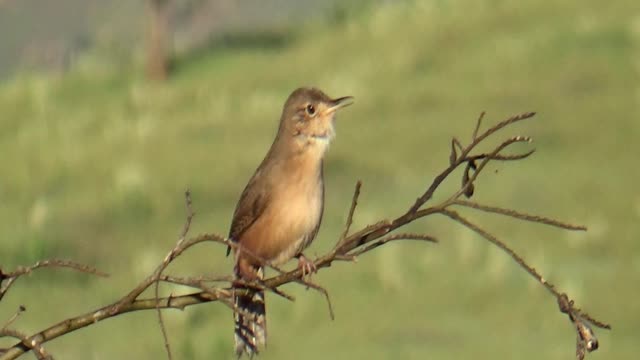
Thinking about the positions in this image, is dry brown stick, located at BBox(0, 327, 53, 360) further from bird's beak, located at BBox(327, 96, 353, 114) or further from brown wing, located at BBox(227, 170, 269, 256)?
bird's beak, located at BBox(327, 96, 353, 114)

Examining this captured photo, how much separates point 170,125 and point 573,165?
181 inches

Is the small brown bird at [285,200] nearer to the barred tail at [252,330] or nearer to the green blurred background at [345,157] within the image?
the barred tail at [252,330]

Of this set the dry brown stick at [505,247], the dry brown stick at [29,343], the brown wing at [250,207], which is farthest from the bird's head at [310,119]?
the dry brown stick at [29,343]

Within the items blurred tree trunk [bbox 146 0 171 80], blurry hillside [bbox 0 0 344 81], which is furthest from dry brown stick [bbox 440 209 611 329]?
blurred tree trunk [bbox 146 0 171 80]

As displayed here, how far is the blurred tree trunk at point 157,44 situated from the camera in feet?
74.8

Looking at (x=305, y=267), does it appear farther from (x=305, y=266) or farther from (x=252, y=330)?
(x=252, y=330)

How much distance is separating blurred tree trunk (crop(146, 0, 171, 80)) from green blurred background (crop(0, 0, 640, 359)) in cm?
20

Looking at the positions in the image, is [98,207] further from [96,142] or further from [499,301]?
[499,301]

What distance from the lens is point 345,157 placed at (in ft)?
60.6

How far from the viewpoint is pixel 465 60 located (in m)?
21.2

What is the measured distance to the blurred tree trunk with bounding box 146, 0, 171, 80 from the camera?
22.8m

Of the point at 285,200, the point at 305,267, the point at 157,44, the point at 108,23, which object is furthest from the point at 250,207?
the point at 108,23

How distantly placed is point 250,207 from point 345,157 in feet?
37.5

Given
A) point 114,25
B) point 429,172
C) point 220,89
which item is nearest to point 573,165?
point 429,172
